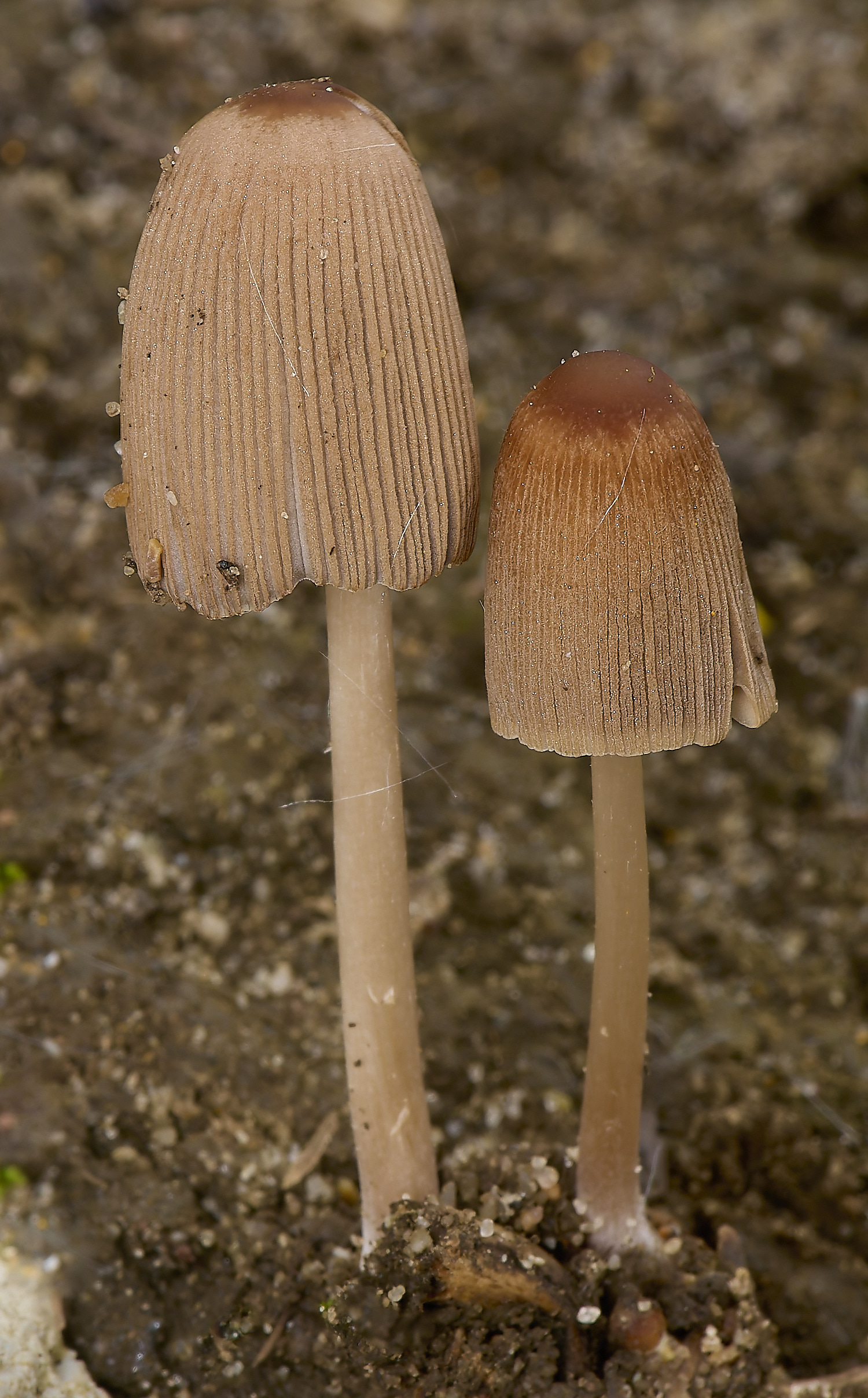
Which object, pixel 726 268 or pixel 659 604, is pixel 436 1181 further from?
pixel 726 268

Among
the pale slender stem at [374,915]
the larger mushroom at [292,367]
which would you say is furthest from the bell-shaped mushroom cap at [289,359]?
the pale slender stem at [374,915]

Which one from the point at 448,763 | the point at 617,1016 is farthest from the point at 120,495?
the point at 448,763

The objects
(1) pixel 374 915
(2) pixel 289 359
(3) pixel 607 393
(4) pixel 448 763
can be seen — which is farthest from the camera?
(4) pixel 448 763

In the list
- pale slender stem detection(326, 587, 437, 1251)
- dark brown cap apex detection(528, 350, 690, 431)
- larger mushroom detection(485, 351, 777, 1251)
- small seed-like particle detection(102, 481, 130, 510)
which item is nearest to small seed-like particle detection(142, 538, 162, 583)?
small seed-like particle detection(102, 481, 130, 510)

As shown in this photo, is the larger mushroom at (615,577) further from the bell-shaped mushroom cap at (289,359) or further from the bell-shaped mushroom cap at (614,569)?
the bell-shaped mushroom cap at (289,359)

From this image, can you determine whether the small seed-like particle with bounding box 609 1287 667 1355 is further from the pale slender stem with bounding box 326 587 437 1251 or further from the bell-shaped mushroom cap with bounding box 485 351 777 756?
the bell-shaped mushroom cap with bounding box 485 351 777 756

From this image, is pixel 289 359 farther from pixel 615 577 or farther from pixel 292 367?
pixel 615 577
